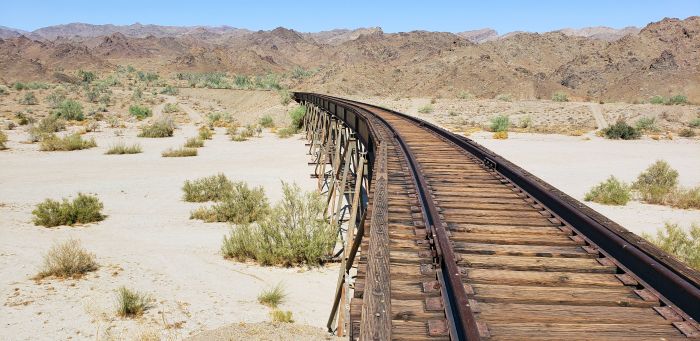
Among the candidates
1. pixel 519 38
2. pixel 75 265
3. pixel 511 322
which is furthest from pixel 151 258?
pixel 519 38

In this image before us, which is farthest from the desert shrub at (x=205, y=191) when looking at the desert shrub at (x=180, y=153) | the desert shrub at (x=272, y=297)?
the desert shrub at (x=180, y=153)

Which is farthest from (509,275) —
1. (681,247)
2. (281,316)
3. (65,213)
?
(65,213)

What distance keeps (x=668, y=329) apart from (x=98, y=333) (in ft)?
20.9

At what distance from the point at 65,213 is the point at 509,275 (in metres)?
11.3

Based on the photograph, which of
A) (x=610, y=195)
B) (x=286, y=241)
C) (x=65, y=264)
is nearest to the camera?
(x=65, y=264)

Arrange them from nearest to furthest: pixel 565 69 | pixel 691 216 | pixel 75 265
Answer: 1. pixel 75 265
2. pixel 691 216
3. pixel 565 69

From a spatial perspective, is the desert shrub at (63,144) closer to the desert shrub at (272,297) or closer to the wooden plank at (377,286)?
the desert shrub at (272,297)

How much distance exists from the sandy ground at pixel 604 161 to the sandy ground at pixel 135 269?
837cm

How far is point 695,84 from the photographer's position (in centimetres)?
5759

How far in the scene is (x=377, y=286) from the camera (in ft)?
10.8

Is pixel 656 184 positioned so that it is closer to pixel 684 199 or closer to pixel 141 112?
pixel 684 199

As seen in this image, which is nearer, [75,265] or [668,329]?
[668,329]

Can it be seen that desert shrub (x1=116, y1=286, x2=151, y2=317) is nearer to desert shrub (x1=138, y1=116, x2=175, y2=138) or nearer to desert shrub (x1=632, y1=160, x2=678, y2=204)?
desert shrub (x1=632, y1=160, x2=678, y2=204)

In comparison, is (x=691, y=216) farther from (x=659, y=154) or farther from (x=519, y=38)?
(x=519, y=38)
